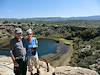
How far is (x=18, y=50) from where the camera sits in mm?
7676

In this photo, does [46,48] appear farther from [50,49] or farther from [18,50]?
[18,50]

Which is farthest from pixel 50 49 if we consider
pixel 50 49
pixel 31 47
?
pixel 31 47

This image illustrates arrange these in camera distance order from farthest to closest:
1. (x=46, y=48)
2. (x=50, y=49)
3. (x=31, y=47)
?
(x=46, y=48) → (x=50, y=49) → (x=31, y=47)

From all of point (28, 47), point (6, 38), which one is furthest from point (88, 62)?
point (6, 38)

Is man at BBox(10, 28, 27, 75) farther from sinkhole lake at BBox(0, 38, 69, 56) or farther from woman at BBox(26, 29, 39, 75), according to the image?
sinkhole lake at BBox(0, 38, 69, 56)

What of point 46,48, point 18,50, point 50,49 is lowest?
point 46,48

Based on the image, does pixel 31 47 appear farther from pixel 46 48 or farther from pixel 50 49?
pixel 46 48

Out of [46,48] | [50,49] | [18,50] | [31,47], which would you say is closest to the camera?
[18,50]

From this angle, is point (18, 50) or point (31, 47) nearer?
point (18, 50)

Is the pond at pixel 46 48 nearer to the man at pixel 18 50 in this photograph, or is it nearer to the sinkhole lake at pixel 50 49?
the sinkhole lake at pixel 50 49

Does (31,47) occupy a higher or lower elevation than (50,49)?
higher

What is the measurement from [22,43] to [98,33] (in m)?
80.9

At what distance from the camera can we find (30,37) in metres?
7.98

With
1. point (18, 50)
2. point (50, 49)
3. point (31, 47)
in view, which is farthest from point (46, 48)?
point (18, 50)
